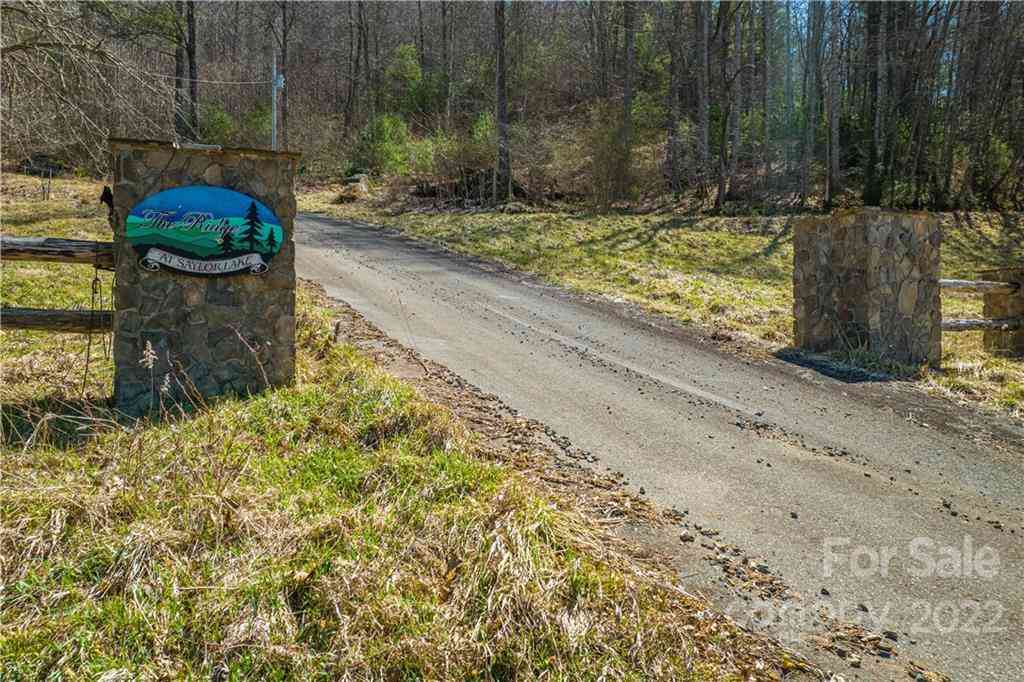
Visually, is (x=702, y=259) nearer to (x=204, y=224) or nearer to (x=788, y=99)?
(x=204, y=224)

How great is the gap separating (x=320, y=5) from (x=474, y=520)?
146ft

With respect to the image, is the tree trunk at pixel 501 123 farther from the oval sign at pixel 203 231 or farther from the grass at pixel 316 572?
the grass at pixel 316 572

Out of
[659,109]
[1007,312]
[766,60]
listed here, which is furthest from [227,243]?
[766,60]

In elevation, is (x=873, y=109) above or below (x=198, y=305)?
above

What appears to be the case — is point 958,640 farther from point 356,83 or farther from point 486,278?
point 356,83

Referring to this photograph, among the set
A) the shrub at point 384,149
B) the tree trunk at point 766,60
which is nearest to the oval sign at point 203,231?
the shrub at point 384,149

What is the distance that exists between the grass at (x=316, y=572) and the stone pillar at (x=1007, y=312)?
7.78 metres

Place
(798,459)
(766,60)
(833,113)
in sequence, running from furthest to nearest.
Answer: (766,60) → (833,113) → (798,459)

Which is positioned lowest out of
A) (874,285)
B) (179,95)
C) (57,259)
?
(874,285)

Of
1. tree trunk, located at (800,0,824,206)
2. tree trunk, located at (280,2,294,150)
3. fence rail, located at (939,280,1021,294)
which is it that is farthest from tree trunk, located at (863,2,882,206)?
tree trunk, located at (280,2,294,150)

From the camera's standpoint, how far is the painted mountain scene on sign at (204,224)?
15.5 ft

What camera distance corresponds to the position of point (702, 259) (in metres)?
15.2

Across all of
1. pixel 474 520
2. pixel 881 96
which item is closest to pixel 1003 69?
pixel 881 96

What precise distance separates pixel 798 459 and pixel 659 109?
24.5 metres
